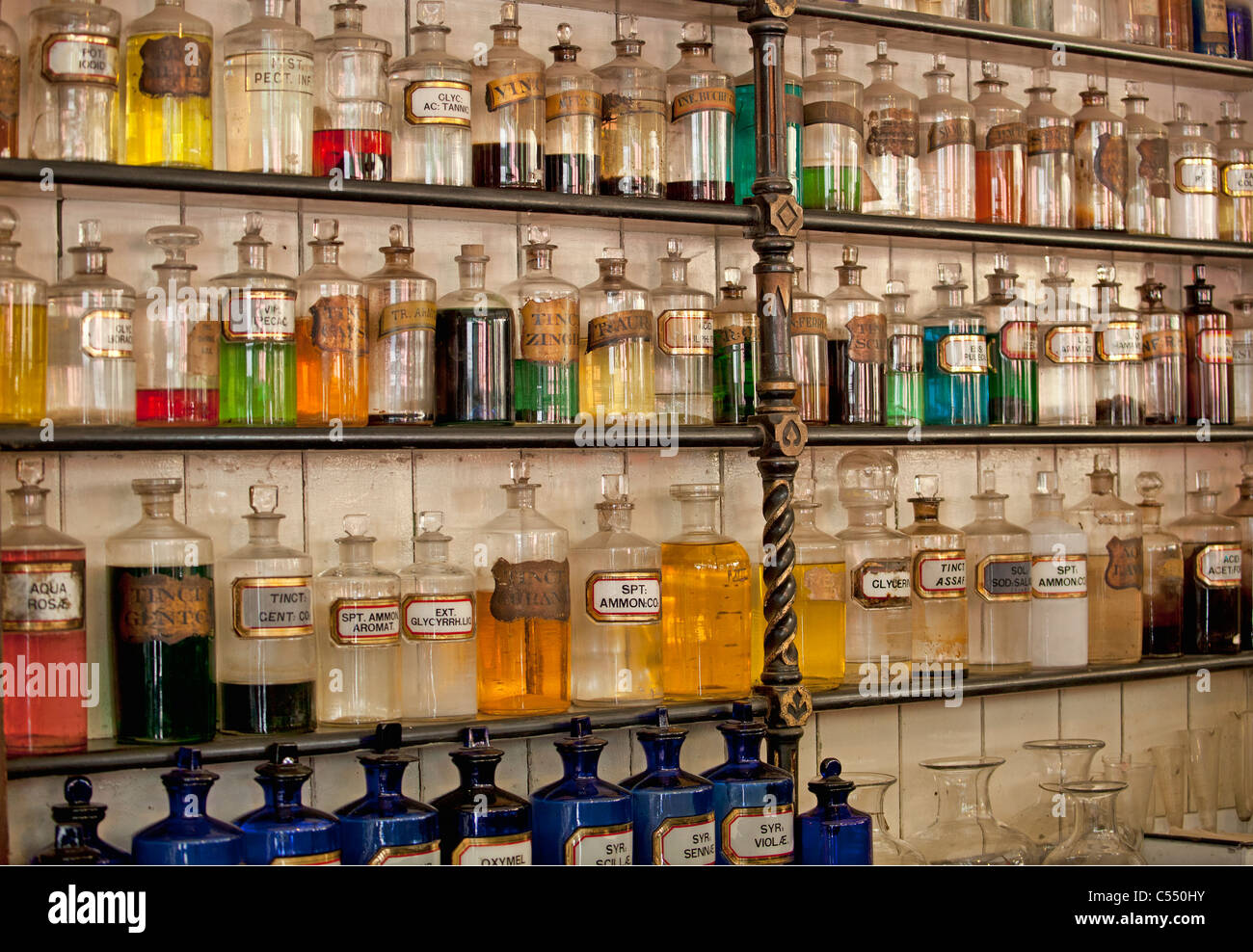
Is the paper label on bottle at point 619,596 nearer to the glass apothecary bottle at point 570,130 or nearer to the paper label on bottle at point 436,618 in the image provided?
the paper label on bottle at point 436,618

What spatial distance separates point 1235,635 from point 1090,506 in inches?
14.4

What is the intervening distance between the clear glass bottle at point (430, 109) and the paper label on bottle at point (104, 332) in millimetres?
450

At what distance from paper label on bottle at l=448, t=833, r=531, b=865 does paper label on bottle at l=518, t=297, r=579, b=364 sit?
2.19 ft

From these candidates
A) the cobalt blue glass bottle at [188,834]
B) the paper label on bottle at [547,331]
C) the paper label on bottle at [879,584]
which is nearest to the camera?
the cobalt blue glass bottle at [188,834]

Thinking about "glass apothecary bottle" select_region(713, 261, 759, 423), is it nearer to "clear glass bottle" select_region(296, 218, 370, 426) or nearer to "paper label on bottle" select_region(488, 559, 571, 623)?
"paper label on bottle" select_region(488, 559, 571, 623)

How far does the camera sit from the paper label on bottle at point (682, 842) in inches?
72.1

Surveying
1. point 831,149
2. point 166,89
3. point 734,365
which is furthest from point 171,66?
point 831,149

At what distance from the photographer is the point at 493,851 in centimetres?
174

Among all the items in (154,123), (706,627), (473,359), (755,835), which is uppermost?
(154,123)

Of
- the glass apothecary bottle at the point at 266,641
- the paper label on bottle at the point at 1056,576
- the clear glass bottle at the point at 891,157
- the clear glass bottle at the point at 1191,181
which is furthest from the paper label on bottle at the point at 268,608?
the clear glass bottle at the point at 1191,181

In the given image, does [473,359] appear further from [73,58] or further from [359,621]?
[73,58]

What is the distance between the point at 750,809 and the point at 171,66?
1229 mm

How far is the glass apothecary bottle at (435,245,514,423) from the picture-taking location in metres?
1.96

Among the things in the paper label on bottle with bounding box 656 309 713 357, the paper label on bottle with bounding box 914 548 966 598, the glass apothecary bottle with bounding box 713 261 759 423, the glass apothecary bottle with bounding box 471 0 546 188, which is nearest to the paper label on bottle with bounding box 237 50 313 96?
the glass apothecary bottle with bounding box 471 0 546 188
